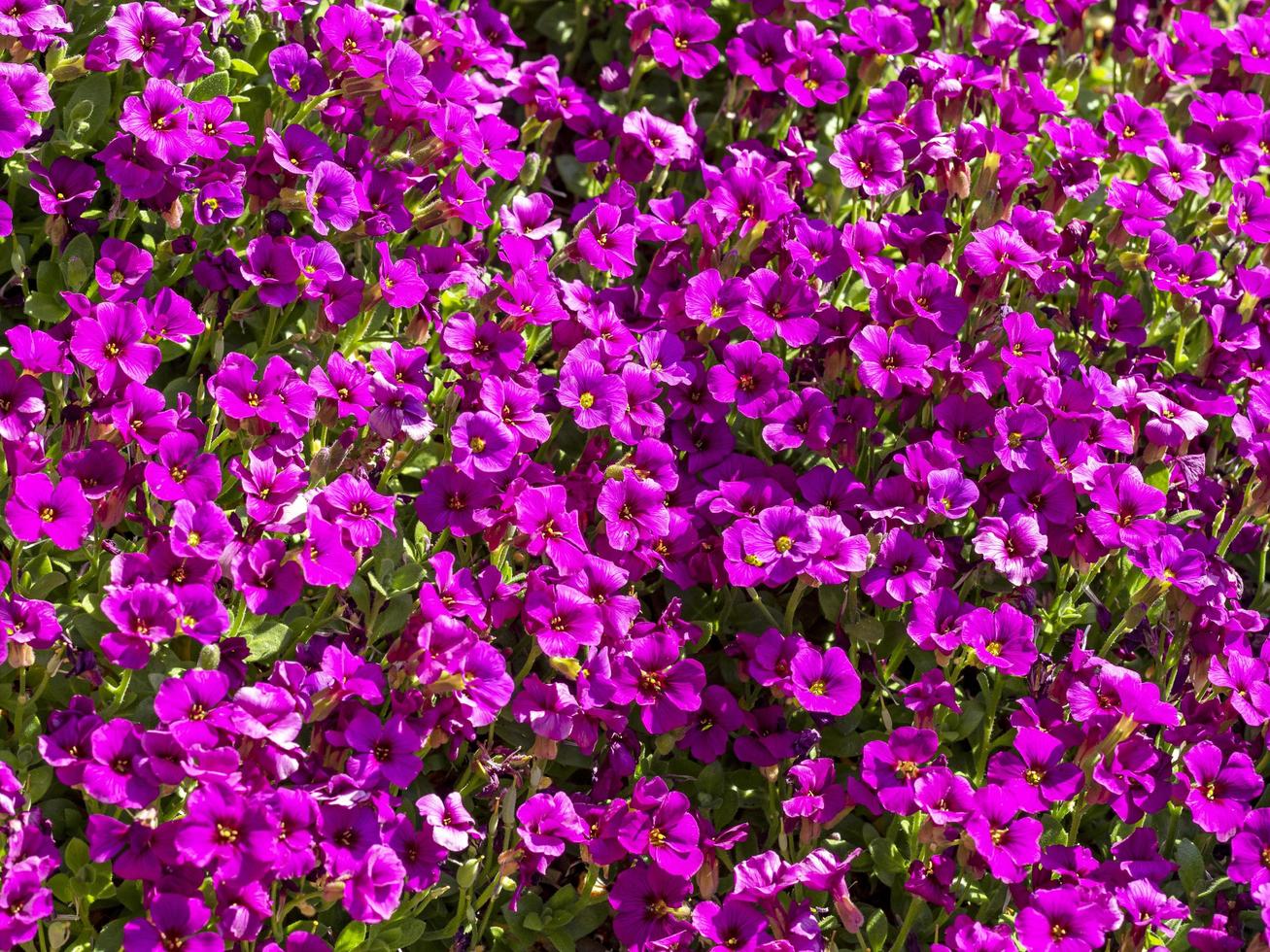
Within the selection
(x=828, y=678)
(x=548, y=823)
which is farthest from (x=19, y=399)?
(x=828, y=678)

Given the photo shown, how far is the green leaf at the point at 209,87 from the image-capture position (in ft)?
12.5


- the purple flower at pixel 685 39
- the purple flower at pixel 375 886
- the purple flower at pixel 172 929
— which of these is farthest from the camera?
the purple flower at pixel 685 39

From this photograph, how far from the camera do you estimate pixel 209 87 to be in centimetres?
381

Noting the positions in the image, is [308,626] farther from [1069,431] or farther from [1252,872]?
[1252,872]

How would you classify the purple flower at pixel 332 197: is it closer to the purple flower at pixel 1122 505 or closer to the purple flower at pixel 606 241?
the purple flower at pixel 606 241

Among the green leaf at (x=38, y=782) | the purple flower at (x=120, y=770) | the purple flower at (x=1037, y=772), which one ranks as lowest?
the green leaf at (x=38, y=782)

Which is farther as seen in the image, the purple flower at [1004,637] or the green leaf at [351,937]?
the purple flower at [1004,637]

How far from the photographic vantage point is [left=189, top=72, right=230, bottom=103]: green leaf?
12.5ft

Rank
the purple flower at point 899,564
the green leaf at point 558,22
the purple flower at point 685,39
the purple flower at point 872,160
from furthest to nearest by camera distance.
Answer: the green leaf at point 558,22
the purple flower at point 685,39
the purple flower at point 872,160
the purple flower at point 899,564

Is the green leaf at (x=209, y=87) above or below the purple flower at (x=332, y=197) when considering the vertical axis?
above

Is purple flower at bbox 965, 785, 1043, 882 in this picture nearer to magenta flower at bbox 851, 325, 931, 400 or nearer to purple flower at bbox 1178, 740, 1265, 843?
purple flower at bbox 1178, 740, 1265, 843

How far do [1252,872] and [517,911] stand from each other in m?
1.56

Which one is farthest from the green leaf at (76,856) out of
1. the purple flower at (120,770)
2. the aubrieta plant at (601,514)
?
the purple flower at (120,770)

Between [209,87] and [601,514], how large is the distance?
1.50 m
